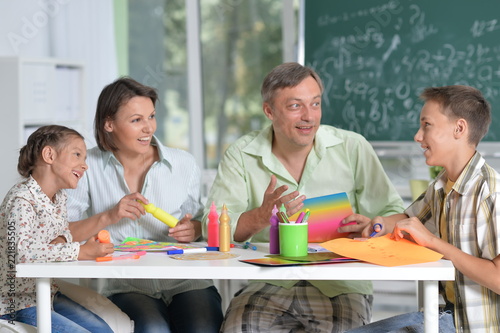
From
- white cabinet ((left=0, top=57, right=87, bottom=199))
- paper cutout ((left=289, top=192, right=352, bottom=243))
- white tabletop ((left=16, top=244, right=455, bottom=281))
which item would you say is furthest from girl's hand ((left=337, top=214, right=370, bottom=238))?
white cabinet ((left=0, top=57, right=87, bottom=199))

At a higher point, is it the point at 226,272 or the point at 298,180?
the point at 298,180

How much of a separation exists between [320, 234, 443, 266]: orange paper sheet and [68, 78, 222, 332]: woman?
1.88 feet

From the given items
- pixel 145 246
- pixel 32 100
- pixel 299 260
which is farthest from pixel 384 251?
pixel 32 100

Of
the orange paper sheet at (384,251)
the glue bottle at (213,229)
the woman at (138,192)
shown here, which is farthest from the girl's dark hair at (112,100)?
the orange paper sheet at (384,251)

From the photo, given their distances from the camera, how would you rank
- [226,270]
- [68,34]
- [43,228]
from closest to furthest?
[226,270] < [43,228] < [68,34]

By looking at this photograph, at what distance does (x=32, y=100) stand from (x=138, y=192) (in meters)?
1.51

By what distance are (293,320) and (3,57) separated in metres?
2.12

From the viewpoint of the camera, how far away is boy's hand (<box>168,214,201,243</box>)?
92.0 inches

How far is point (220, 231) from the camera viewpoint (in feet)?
6.94

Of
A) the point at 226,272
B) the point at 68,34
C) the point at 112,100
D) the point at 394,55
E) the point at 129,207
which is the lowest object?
the point at 226,272

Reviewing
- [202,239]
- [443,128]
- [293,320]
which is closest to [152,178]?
[202,239]

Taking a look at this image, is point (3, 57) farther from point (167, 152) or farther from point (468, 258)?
point (468, 258)

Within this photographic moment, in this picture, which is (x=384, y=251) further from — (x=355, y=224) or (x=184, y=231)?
(x=184, y=231)

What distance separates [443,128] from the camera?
2.02 metres
